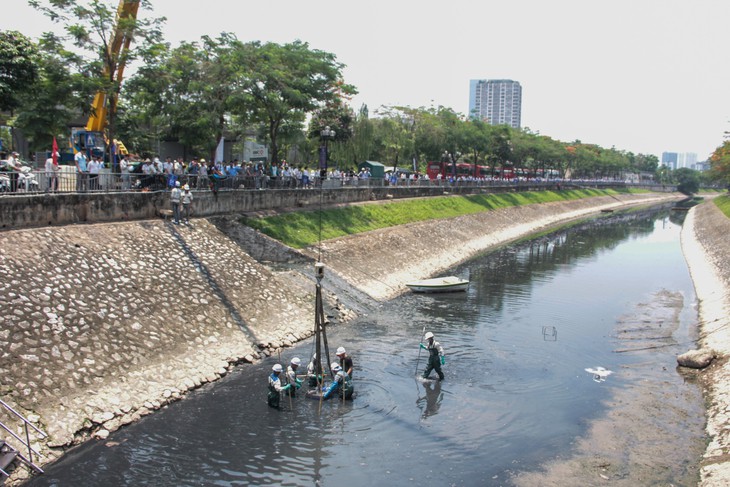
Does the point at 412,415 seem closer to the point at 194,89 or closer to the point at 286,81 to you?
the point at 194,89

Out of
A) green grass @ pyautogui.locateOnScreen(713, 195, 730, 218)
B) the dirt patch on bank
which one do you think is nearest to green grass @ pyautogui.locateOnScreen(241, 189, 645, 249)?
the dirt patch on bank

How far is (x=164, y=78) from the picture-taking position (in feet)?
120

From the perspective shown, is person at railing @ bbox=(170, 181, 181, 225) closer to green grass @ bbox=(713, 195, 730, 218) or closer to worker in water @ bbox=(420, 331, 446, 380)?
worker in water @ bbox=(420, 331, 446, 380)

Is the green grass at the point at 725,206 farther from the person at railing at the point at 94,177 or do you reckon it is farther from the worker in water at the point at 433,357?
the person at railing at the point at 94,177

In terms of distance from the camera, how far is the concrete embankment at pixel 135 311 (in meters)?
16.8

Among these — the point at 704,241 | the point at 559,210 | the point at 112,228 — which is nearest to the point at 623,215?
the point at 559,210

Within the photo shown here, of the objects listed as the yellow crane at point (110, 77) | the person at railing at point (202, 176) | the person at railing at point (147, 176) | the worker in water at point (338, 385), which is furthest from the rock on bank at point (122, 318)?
the yellow crane at point (110, 77)

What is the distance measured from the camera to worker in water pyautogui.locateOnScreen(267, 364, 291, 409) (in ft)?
60.2

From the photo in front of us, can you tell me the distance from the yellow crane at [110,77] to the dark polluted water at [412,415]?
1855 centimetres

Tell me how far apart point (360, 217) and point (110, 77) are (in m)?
21.9

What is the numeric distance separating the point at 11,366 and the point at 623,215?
116052 millimetres

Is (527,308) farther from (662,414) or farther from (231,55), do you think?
(231,55)

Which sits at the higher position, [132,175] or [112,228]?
[132,175]

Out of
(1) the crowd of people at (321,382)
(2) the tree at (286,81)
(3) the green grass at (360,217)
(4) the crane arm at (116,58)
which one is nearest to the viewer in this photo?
(1) the crowd of people at (321,382)
